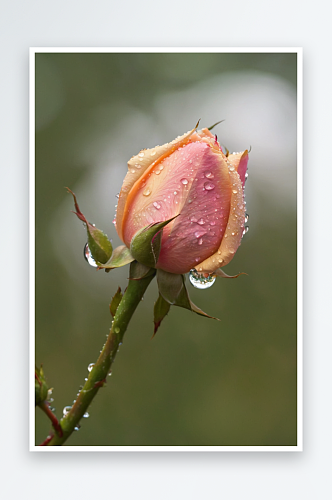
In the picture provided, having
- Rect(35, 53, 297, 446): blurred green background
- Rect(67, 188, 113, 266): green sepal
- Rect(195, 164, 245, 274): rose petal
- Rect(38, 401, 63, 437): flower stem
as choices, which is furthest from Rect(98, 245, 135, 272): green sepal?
Rect(35, 53, 297, 446): blurred green background

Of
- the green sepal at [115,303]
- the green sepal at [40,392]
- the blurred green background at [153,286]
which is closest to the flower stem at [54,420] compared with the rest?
the green sepal at [40,392]

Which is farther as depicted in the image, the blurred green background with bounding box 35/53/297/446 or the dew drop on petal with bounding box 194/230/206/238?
the blurred green background with bounding box 35/53/297/446

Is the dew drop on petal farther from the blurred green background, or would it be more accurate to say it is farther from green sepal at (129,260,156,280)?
the blurred green background

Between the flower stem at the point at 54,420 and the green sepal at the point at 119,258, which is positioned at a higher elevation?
the green sepal at the point at 119,258

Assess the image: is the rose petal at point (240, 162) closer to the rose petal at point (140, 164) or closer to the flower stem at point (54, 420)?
the rose petal at point (140, 164)

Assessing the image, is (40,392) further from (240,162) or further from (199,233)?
(240,162)
